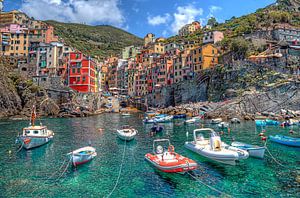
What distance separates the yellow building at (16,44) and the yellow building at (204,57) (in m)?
64.1

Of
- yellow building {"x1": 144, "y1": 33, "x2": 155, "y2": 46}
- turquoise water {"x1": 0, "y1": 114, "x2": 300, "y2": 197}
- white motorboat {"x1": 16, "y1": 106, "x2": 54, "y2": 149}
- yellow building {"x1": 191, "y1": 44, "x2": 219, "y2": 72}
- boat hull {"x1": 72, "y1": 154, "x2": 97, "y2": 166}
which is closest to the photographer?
turquoise water {"x1": 0, "y1": 114, "x2": 300, "y2": 197}

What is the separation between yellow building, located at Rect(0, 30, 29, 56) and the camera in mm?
93062

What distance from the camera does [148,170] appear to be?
2053cm

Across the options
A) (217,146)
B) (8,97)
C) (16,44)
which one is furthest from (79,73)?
(217,146)

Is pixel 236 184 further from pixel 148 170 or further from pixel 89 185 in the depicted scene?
pixel 89 185

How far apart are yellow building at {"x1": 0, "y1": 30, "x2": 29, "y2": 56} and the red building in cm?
2224

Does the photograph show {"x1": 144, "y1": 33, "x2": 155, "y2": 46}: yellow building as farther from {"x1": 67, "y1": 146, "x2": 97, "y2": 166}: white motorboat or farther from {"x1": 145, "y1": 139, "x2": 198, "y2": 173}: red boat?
{"x1": 145, "y1": 139, "x2": 198, "y2": 173}: red boat

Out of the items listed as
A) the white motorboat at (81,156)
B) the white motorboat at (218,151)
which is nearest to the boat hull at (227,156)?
the white motorboat at (218,151)

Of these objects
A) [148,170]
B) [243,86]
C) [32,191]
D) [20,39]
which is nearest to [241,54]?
[243,86]

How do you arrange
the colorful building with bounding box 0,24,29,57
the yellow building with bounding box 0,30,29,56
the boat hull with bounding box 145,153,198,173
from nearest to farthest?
1. the boat hull with bounding box 145,153,198,173
2. the colorful building with bounding box 0,24,29,57
3. the yellow building with bounding box 0,30,29,56

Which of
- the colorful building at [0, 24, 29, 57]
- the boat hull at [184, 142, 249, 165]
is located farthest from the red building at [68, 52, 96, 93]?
the boat hull at [184, 142, 249, 165]

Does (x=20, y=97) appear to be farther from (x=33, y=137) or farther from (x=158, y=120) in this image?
(x=33, y=137)

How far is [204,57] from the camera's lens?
79.6 m

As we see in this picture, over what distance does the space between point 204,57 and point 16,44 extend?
7117cm
